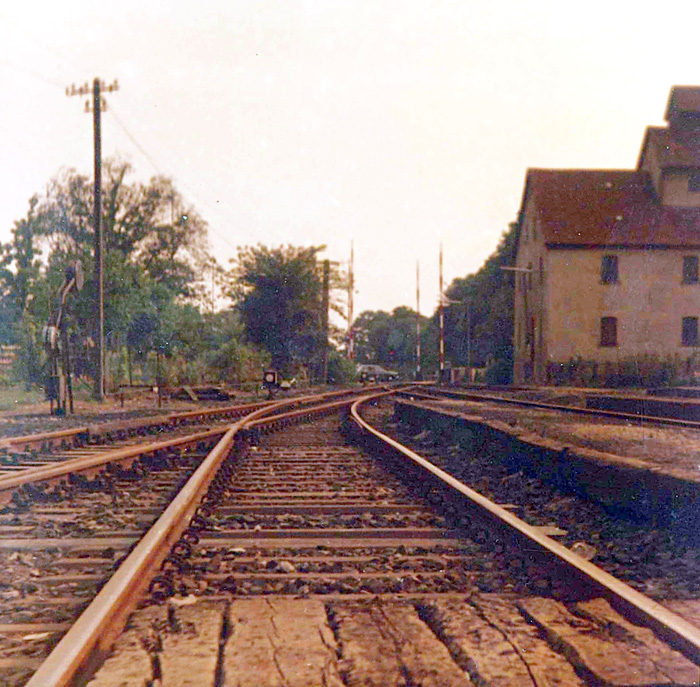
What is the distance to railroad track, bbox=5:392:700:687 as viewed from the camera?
10.2 ft

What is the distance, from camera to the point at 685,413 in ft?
55.1

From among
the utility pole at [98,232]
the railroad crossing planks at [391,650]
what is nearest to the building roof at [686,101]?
the utility pole at [98,232]

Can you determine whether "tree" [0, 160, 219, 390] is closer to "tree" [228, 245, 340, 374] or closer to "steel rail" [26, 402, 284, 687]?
"tree" [228, 245, 340, 374]

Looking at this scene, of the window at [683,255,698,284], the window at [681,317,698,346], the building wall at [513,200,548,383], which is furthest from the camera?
the building wall at [513,200,548,383]

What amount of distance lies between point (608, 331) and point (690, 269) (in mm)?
4657

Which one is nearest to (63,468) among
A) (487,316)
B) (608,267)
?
(608,267)

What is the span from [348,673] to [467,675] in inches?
15.1

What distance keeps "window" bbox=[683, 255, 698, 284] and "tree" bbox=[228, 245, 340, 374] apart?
61.4 ft

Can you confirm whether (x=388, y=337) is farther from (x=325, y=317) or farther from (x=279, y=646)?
(x=279, y=646)

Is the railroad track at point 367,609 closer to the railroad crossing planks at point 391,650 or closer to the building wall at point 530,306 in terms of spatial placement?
the railroad crossing planks at point 391,650

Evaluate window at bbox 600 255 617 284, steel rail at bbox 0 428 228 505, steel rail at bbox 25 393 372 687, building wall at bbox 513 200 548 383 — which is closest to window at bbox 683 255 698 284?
window at bbox 600 255 617 284

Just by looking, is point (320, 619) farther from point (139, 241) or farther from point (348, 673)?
point (139, 241)

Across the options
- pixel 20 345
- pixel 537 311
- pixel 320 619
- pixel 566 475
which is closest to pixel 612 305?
pixel 537 311

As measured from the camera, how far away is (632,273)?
44719 millimetres
